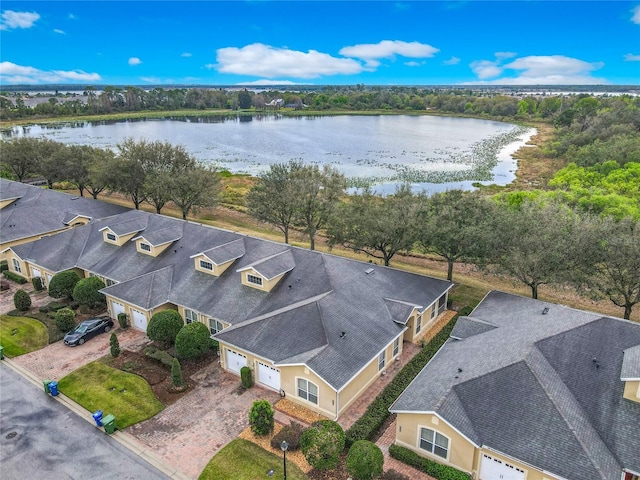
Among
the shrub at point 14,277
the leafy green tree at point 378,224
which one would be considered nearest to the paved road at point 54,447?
the shrub at point 14,277

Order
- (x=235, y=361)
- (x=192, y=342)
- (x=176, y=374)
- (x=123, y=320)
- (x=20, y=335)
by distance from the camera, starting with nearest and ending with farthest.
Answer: (x=176, y=374), (x=235, y=361), (x=192, y=342), (x=20, y=335), (x=123, y=320)

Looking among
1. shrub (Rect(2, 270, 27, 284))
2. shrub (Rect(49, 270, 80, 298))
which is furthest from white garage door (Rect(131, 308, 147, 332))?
shrub (Rect(2, 270, 27, 284))

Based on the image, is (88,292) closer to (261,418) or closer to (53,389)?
(53,389)

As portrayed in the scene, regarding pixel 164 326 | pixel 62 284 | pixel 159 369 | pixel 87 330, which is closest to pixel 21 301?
pixel 62 284

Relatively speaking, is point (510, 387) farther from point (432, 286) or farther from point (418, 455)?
point (432, 286)

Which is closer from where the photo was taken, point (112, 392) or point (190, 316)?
point (112, 392)

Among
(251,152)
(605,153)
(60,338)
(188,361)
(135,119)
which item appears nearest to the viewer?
(188,361)

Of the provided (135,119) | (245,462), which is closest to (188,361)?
(245,462)
